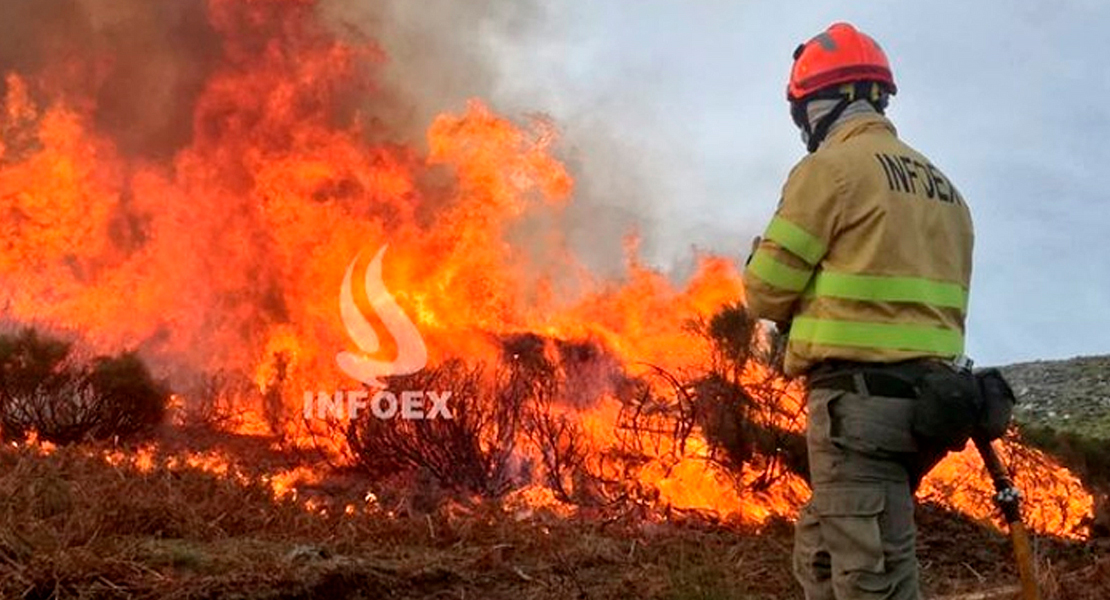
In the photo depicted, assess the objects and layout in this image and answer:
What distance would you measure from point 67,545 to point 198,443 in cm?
497

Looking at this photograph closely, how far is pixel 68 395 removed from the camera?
9.95m

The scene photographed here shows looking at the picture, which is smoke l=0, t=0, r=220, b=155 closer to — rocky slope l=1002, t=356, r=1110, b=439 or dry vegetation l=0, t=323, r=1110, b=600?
dry vegetation l=0, t=323, r=1110, b=600

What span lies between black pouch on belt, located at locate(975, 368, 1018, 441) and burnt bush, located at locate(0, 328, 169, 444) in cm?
858

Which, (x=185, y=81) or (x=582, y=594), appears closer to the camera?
(x=582, y=594)

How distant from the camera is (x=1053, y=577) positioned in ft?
16.5

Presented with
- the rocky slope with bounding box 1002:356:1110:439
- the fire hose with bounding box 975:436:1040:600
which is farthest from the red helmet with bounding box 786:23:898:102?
the rocky slope with bounding box 1002:356:1110:439

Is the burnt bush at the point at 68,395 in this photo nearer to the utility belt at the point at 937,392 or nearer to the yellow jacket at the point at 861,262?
the yellow jacket at the point at 861,262

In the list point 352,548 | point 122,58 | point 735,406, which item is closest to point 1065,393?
point 735,406

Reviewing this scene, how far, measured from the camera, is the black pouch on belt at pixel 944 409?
3.01 meters

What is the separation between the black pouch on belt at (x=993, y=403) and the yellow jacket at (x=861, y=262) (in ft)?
0.42

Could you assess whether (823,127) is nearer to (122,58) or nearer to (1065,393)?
(122,58)

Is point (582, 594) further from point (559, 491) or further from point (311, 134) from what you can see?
point (311, 134)

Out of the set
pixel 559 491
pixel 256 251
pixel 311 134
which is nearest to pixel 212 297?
pixel 256 251

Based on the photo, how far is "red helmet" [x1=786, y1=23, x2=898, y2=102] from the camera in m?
3.41
